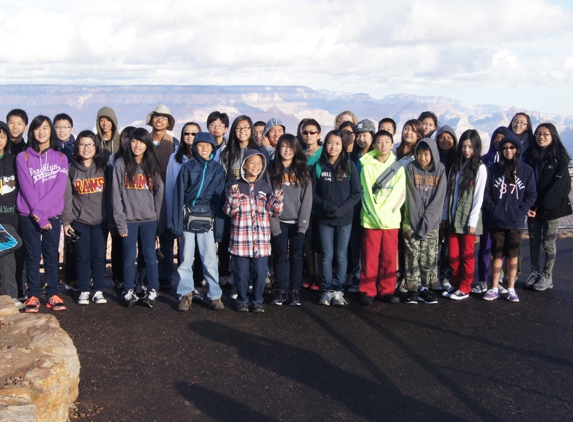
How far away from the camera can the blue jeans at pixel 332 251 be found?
5688mm

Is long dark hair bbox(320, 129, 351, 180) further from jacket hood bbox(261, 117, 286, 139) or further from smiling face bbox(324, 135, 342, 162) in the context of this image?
jacket hood bbox(261, 117, 286, 139)

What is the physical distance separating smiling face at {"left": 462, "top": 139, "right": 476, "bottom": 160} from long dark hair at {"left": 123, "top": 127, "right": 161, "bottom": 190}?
10.5 ft

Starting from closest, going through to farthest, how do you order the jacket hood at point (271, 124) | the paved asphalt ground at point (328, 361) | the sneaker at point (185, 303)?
1. the paved asphalt ground at point (328, 361)
2. the sneaker at point (185, 303)
3. the jacket hood at point (271, 124)

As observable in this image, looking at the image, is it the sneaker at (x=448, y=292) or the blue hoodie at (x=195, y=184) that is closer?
the blue hoodie at (x=195, y=184)

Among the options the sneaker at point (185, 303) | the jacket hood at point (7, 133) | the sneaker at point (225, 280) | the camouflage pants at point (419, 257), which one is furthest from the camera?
the sneaker at point (225, 280)

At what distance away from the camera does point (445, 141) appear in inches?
240

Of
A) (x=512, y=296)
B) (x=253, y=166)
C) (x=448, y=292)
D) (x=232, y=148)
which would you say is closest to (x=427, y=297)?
(x=448, y=292)

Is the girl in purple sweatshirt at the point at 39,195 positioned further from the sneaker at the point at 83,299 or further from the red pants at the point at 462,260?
the red pants at the point at 462,260

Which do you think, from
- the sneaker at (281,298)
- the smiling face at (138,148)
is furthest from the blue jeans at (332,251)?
the smiling face at (138,148)

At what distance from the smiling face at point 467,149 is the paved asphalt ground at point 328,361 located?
1542 millimetres

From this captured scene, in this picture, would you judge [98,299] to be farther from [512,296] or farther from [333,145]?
[512,296]

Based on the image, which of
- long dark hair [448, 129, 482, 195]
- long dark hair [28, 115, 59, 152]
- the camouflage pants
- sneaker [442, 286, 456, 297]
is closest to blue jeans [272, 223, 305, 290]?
the camouflage pants

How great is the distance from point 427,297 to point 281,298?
5.05 ft

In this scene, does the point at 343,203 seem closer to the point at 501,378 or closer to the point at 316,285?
the point at 316,285
